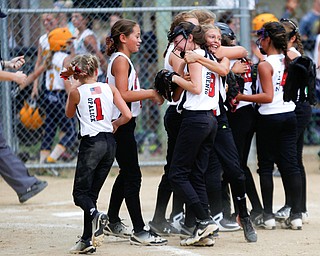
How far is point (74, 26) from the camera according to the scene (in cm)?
1105

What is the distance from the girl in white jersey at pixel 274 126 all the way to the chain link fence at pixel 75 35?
336cm

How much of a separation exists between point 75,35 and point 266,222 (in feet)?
14.4

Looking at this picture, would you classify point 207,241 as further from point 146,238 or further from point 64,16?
point 64,16

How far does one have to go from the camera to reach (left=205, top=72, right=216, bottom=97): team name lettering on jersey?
645cm

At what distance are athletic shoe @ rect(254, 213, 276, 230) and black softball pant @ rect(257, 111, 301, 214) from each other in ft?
0.15

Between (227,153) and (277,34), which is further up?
(277,34)

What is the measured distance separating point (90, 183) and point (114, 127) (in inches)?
20.1

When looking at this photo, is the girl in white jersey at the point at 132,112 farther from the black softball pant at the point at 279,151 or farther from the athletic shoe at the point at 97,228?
the black softball pant at the point at 279,151

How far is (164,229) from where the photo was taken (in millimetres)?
7254

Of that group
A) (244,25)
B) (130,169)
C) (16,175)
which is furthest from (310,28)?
(130,169)

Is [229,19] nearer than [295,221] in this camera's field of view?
No

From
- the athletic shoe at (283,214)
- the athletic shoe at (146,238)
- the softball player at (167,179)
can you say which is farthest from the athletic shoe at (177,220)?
the athletic shoe at (283,214)

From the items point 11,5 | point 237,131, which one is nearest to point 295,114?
point 237,131

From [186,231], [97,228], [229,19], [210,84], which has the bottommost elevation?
[186,231]
